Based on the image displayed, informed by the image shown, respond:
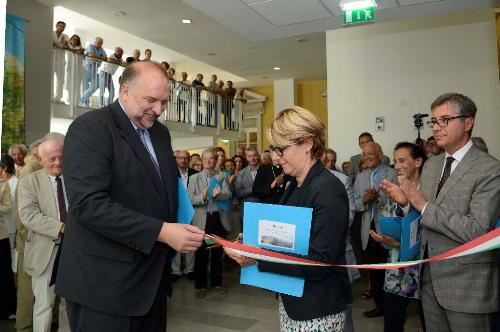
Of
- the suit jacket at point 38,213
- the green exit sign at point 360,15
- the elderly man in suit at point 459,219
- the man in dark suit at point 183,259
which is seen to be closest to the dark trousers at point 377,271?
the elderly man in suit at point 459,219

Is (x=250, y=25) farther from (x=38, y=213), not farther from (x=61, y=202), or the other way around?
(x=38, y=213)

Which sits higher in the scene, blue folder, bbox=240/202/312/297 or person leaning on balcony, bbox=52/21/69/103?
person leaning on balcony, bbox=52/21/69/103

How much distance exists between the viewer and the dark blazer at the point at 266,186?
17.3 ft

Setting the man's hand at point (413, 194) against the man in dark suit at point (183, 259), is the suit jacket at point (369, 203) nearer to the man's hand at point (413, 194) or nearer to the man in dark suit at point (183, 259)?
the man's hand at point (413, 194)

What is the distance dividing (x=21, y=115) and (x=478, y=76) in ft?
25.0

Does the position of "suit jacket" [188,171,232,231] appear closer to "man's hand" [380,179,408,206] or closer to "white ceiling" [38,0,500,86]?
"white ceiling" [38,0,500,86]

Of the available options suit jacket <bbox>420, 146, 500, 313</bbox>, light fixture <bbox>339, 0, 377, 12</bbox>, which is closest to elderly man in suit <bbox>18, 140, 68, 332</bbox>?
suit jacket <bbox>420, 146, 500, 313</bbox>

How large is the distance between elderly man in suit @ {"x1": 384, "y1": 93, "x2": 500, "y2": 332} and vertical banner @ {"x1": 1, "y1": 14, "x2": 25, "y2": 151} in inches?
256

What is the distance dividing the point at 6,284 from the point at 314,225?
382 centimetres

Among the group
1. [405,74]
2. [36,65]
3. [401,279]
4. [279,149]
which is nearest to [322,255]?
[279,149]

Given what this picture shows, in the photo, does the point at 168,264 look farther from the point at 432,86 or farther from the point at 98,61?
the point at 98,61

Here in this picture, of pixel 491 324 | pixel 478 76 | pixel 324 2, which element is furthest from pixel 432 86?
pixel 491 324

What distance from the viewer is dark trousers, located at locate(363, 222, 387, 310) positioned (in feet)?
13.7

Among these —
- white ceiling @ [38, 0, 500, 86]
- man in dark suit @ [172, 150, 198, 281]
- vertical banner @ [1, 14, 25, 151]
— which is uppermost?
white ceiling @ [38, 0, 500, 86]
